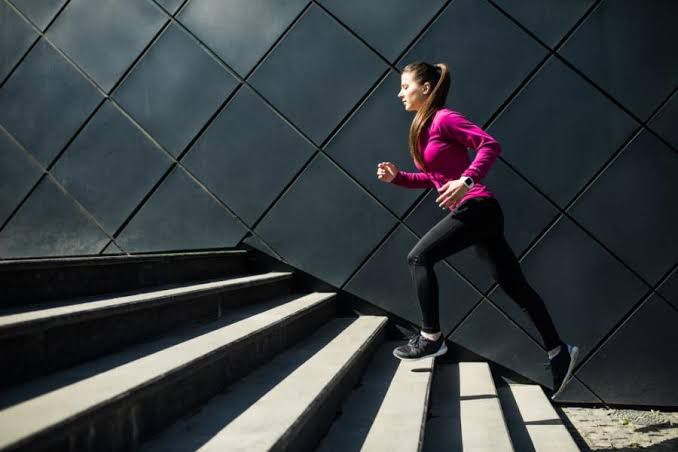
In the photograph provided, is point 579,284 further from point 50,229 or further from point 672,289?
point 50,229

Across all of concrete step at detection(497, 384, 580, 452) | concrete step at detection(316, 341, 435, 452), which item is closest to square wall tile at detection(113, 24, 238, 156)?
concrete step at detection(316, 341, 435, 452)

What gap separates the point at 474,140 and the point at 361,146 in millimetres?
2002

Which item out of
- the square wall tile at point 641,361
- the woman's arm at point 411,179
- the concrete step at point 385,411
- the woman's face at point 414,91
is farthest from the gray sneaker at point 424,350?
the square wall tile at point 641,361

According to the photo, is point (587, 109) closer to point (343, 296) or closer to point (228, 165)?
point (343, 296)

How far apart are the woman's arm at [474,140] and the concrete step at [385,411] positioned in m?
1.21

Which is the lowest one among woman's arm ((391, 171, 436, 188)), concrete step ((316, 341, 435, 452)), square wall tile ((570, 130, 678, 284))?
concrete step ((316, 341, 435, 452))

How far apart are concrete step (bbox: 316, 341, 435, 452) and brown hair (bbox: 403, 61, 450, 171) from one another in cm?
127

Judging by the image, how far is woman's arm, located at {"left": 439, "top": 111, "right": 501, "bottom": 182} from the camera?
116 inches

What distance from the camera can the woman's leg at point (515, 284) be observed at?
10.1ft

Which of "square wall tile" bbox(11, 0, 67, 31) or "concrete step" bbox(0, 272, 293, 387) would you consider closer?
"concrete step" bbox(0, 272, 293, 387)

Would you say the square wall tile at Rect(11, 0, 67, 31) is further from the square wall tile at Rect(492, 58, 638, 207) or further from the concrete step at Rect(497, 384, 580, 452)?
the concrete step at Rect(497, 384, 580, 452)

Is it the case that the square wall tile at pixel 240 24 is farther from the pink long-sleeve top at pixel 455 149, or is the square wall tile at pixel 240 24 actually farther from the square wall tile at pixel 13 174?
the pink long-sleeve top at pixel 455 149

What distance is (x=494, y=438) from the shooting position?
2.79 meters

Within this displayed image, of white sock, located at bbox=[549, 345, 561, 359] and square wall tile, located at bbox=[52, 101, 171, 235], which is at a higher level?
white sock, located at bbox=[549, 345, 561, 359]
